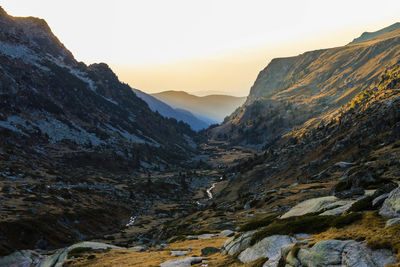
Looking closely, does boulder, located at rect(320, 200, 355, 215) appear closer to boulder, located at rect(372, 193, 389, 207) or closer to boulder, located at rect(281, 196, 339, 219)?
boulder, located at rect(281, 196, 339, 219)

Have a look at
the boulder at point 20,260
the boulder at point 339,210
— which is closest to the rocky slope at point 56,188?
the boulder at point 20,260

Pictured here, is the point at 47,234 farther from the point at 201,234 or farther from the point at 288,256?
the point at 288,256

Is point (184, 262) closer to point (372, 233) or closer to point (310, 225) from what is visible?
Result: point (310, 225)

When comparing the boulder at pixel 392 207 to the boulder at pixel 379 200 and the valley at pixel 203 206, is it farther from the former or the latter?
the boulder at pixel 379 200

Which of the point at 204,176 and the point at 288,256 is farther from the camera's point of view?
the point at 204,176

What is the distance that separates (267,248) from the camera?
64.3ft

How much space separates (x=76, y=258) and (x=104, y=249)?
18.3 feet

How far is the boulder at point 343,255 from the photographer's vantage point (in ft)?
39.8

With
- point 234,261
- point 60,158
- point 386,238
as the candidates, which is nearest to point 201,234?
point 234,261

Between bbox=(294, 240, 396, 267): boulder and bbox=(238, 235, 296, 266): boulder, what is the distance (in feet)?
12.5

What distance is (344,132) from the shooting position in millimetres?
103938

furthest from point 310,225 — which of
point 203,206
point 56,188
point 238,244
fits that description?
point 56,188

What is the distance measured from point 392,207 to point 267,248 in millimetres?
8386

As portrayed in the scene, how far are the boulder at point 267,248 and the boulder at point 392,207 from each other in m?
5.95
